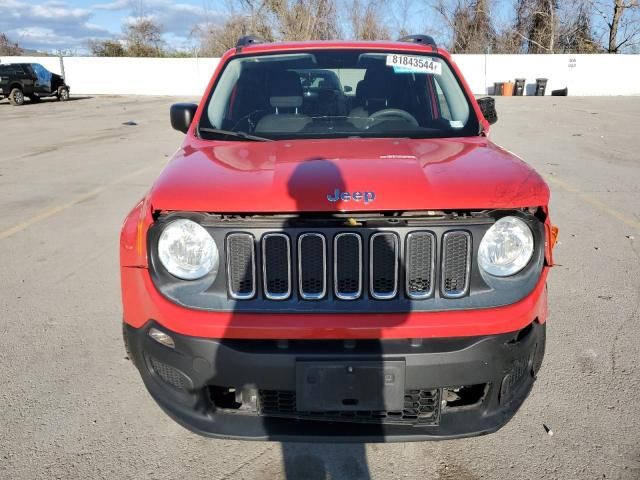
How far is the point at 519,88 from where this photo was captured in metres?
33.8

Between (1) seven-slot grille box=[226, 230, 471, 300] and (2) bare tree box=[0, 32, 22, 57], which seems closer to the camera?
(1) seven-slot grille box=[226, 230, 471, 300]

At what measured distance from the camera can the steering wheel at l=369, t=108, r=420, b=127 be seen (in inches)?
134

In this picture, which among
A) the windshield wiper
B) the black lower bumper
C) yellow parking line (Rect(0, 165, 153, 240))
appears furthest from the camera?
yellow parking line (Rect(0, 165, 153, 240))

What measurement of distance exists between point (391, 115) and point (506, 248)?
1494 mm

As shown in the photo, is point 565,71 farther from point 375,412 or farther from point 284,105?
point 375,412

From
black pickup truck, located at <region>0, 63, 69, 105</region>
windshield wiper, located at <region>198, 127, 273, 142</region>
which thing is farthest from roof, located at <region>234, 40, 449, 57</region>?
black pickup truck, located at <region>0, 63, 69, 105</region>

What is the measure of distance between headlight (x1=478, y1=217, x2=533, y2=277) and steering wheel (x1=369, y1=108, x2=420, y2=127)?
4.31ft

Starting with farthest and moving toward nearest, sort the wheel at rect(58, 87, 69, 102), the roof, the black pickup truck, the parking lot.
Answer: the wheel at rect(58, 87, 69, 102)
the black pickup truck
the roof
the parking lot

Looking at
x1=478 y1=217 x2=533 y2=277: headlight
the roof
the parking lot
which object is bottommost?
the parking lot

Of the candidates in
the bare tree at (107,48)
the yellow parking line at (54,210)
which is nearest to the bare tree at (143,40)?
the bare tree at (107,48)

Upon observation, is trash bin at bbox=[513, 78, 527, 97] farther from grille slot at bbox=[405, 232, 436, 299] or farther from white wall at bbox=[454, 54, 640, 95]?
grille slot at bbox=[405, 232, 436, 299]

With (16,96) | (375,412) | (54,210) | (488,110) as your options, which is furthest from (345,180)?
(16,96)

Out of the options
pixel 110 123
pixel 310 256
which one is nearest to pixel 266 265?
pixel 310 256

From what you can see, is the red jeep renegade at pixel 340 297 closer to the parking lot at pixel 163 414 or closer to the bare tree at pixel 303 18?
the parking lot at pixel 163 414
